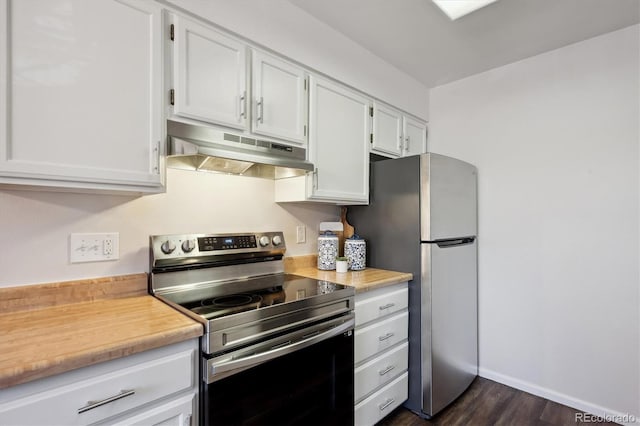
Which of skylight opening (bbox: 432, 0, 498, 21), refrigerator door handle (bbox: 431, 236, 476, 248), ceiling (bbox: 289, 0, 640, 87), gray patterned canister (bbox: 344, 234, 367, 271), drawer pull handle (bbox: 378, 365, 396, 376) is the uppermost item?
ceiling (bbox: 289, 0, 640, 87)

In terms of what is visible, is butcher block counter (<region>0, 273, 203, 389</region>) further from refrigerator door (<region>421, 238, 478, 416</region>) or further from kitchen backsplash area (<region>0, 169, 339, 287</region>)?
refrigerator door (<region>421, 238, 478, 416</region>)

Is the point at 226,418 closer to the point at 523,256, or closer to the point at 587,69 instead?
the point at 523,256

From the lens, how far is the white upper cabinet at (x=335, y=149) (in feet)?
6.17

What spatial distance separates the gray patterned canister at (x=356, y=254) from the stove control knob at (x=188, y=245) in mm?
977

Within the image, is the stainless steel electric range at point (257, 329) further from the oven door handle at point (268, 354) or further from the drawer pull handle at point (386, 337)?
the drawer pull handle at point (386, 337)

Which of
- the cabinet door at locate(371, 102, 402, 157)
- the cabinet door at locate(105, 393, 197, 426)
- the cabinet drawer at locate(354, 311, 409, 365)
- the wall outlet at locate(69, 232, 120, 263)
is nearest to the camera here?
the cabinet door at locate(105, 393, 197, 426)

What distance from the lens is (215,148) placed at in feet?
4.42

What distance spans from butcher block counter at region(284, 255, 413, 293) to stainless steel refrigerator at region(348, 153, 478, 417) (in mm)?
128

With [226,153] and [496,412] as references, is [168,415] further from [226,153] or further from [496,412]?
[496,412]

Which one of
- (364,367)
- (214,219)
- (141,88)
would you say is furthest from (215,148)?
(364,367)

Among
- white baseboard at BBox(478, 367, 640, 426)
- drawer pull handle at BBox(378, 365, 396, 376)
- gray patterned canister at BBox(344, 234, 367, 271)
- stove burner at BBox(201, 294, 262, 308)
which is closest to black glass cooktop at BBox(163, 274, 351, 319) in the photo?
stove burner at BBox(201, 294, 262, 308)

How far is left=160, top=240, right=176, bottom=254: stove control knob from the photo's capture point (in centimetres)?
150

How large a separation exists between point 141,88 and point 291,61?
809mm

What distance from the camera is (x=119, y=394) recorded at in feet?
3.07
